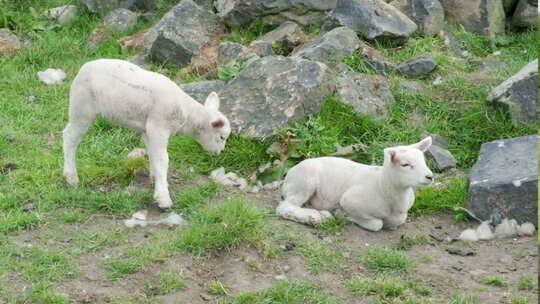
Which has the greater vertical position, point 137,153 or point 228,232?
point 228,232

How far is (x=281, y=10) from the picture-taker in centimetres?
1209

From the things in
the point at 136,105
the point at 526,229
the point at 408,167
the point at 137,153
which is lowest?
the point at 137,153

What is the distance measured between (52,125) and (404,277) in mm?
5054

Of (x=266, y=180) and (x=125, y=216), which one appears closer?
(x=125, y=216)

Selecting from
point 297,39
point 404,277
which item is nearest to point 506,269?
point 404,277

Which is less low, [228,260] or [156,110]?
[156,110]

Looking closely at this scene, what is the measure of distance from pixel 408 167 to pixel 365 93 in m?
2.54

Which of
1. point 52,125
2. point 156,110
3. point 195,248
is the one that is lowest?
point 52,125

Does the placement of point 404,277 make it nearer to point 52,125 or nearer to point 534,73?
point 534,73

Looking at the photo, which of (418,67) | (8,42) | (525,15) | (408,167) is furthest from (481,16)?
(8,42)

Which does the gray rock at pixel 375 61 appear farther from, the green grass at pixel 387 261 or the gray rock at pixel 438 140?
the green grass at pixel 387 261

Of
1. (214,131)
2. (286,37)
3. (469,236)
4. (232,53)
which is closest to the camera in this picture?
(469,236)

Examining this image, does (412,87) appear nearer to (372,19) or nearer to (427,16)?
(372,19)

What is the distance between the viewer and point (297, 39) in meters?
11.5
